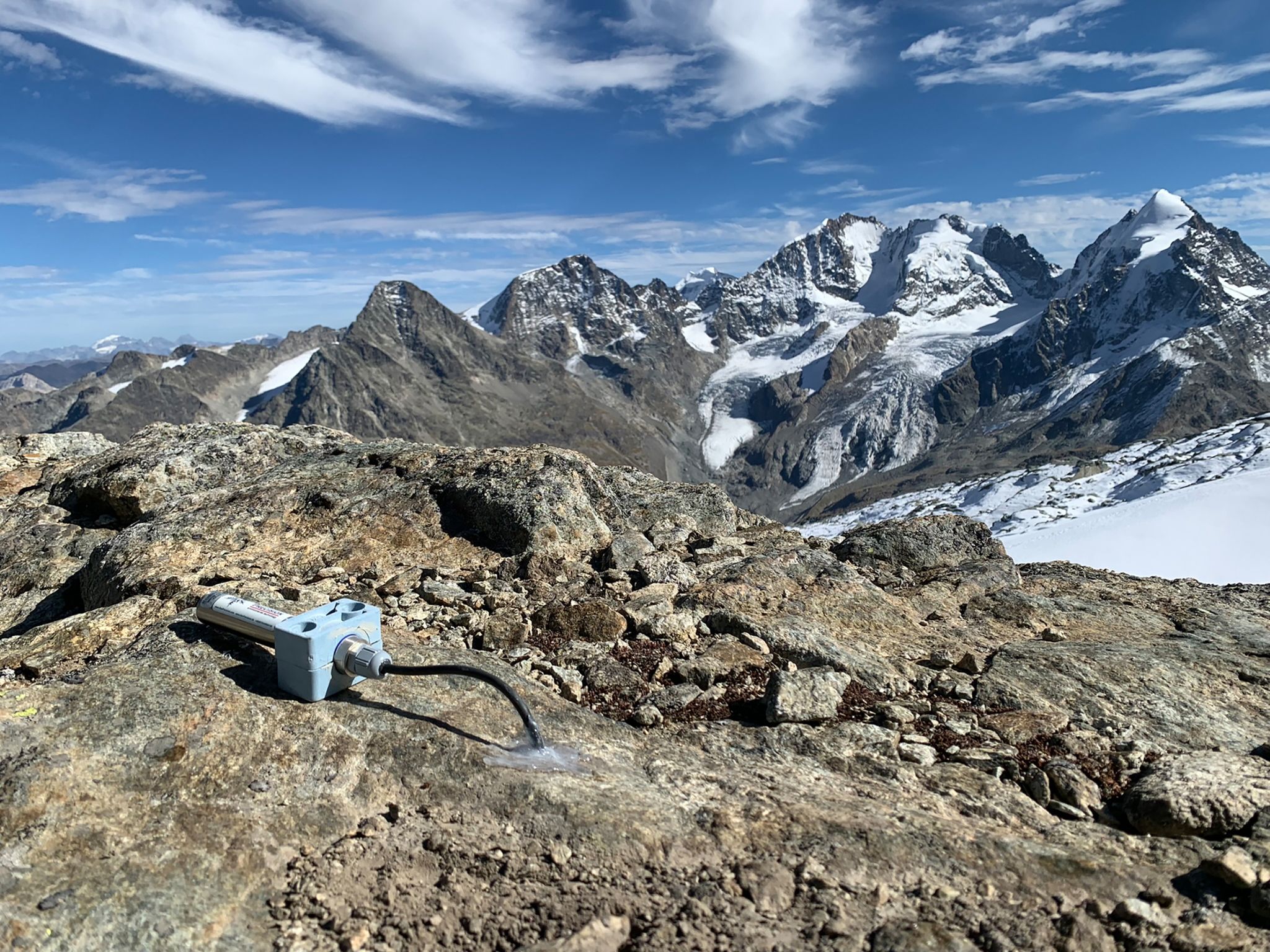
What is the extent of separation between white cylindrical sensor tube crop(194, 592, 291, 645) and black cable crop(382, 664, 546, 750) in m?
1.43

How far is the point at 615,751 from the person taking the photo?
8312 mm

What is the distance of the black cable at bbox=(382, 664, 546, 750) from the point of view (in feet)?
25.5

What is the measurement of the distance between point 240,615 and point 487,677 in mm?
3146

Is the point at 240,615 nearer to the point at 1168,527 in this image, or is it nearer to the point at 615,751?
the point at 615,751

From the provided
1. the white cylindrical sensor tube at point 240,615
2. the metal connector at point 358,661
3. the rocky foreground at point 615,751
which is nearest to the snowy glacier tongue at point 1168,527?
the rocky foreground at point 615,751

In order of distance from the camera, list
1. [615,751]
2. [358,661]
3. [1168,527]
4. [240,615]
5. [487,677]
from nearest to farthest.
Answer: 1. [487,677]
2. [358,661]
3. [615,751]
4. [240,615]
5. [1168,527]

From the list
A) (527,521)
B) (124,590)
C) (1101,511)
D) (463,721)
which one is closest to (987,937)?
(463,721)

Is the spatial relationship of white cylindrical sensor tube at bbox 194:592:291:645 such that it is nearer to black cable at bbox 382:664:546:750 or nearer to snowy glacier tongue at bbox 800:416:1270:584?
black cable at bbox 382:664:546:750

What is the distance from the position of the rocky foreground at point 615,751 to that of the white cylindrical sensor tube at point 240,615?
259 millimetres

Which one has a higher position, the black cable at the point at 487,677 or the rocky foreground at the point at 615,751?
the black cable at the point at 487,677

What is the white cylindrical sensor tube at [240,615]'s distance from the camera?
8.38m

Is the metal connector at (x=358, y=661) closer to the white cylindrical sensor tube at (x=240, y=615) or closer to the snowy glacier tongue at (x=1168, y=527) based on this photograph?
the white cylindrical sensor tube at (x=240, y=615)

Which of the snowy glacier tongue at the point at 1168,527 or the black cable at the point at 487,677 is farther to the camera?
the snowy glacier tongue at the point at 1168,527

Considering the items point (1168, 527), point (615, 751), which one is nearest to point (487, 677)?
point (615, 751)
